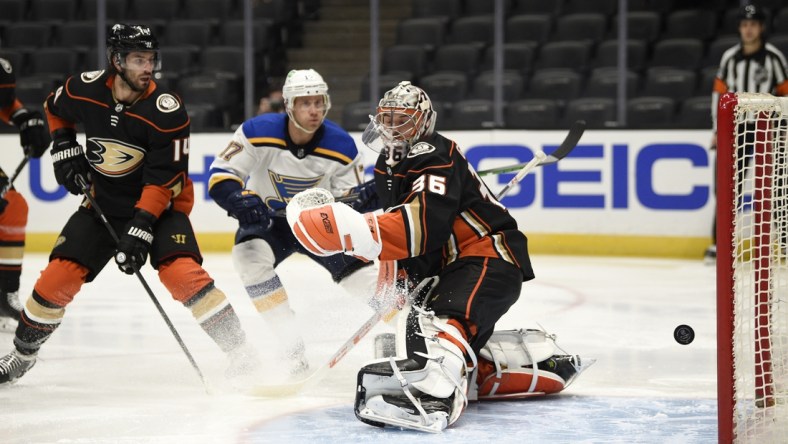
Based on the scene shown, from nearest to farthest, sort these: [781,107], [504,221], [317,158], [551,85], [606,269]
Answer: [781,107], [504,221], [317,158], [606,269], [551,85]

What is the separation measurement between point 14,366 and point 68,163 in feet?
2.04

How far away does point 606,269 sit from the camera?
6.34m

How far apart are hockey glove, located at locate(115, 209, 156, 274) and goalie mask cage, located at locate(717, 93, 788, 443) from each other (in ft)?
5.33

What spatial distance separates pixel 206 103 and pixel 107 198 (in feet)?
13.8

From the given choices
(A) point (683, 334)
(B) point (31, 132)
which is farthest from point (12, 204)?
(A) point (683, 334)

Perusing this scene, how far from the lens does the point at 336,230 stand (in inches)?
108

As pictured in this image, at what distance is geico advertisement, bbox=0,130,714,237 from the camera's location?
673 cm

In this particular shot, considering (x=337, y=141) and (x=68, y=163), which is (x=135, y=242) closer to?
(x=68, y=163)

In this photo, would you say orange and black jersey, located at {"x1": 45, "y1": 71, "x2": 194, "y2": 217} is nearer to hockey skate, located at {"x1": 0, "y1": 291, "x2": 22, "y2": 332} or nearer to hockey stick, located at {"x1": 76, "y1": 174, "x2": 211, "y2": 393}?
hockey stick, located at {"x1": 76, "y1": 174, "x2": 211, "y2": 393}

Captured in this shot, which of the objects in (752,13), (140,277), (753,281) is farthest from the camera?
(752,13)

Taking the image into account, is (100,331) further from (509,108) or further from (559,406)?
(509,108)

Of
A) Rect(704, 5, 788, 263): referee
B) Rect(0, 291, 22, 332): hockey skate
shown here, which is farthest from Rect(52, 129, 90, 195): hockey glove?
Rect(704, 5, 788, 263): referee

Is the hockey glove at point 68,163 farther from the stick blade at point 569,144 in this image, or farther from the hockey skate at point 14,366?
the stick blade at point 569,144

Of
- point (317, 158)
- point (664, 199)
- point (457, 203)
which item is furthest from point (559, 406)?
point (664, 199)
